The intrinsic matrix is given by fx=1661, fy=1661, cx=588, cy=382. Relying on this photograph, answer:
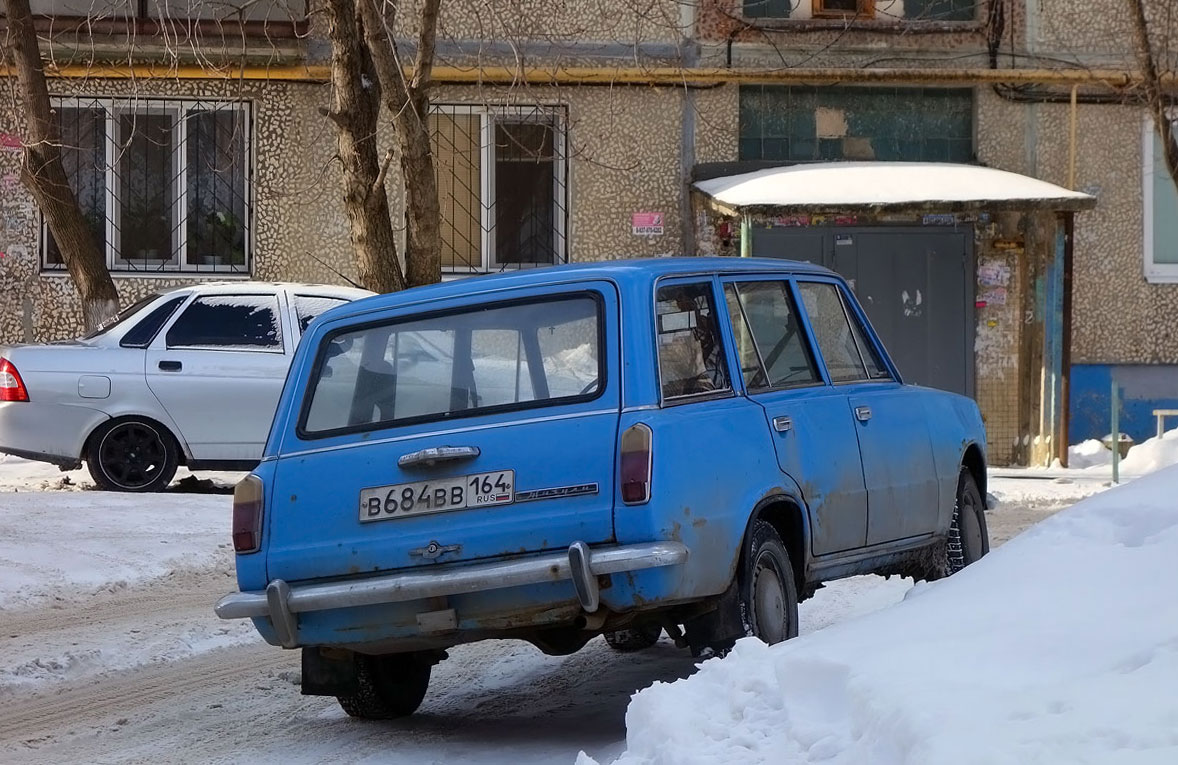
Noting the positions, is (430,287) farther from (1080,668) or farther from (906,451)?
(1080,668)

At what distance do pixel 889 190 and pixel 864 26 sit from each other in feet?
8.23

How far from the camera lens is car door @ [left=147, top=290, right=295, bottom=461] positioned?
1324 cm

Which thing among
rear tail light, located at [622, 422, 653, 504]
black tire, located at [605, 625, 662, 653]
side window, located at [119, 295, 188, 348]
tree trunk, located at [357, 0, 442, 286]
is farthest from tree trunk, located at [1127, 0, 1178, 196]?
rear tail light, located at [622, 422, 653, 504]

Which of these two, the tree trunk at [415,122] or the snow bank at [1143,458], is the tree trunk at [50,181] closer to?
the tree trunk at [415,122]

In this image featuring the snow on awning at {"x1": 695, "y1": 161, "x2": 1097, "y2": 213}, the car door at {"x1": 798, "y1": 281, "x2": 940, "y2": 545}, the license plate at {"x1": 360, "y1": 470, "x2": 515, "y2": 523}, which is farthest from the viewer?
the snow on awning at {"x1": 695, "y1": 161, "x2": 1097, "y2": 213}

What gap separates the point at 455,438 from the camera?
18.6ft

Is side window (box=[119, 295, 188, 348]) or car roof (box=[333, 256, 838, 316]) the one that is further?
side window (box=[119, 295, 188, 348])

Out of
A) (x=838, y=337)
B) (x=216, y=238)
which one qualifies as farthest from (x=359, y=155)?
(x=838, y=337)

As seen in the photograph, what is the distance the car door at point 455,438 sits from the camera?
18.0 feet

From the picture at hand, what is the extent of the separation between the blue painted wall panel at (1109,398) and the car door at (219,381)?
9.67m

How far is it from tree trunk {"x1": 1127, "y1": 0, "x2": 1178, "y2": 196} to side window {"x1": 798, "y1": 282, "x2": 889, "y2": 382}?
10.8 metres

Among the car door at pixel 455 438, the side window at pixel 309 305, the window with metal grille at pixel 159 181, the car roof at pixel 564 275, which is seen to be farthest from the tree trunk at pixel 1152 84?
the car door at pixel 455 438

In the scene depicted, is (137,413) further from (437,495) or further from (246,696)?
(437,495)

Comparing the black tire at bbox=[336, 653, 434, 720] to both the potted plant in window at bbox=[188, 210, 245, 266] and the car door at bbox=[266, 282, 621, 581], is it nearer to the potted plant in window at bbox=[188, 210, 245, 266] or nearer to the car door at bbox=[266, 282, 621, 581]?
the car door at bbox=[266, 282, 621, 581]
